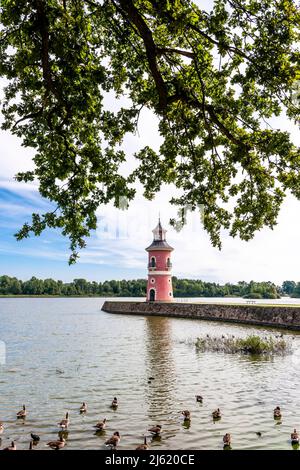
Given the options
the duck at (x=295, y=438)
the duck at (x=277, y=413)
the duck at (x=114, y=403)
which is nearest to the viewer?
the duck at (x=295, y=438)

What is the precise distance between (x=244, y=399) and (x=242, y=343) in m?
11.6

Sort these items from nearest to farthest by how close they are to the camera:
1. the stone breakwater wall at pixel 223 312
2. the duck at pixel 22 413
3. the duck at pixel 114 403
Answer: the duck at pixel 22 413
the duck at pixel 114 403
the stone breakwater wall at pixel 223 312

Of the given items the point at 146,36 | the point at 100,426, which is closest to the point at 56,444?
the point at 100,426

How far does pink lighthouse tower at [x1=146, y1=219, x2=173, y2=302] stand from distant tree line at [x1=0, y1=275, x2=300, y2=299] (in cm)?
8855

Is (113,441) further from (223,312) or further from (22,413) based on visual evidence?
(223,312)

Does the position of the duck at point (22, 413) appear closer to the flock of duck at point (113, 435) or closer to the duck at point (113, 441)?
the flock of duck at point (113, 435)

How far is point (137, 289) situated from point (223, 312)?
10916 centimetres

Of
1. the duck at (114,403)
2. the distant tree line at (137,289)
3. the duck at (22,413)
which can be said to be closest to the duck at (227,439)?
the duck at (114,403)

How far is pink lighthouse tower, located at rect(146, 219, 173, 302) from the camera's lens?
6894 cm

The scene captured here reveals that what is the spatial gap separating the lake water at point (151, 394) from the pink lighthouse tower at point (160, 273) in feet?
128

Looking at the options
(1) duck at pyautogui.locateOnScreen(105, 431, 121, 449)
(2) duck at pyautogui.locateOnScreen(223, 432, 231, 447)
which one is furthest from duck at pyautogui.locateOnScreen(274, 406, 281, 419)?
(1) duck at pyautogui.locateOnScreen(105, 431, 121, 449)

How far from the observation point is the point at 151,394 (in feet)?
55.3

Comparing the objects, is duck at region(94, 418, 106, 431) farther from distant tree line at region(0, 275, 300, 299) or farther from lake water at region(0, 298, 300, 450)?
distant tree line at region(0, 275, 300, 299)

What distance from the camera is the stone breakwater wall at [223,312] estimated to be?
42.4 meters
